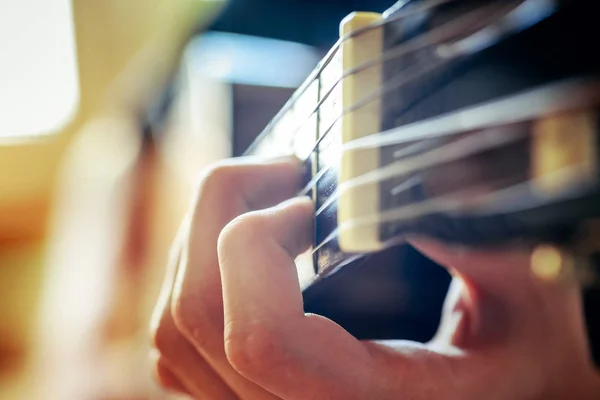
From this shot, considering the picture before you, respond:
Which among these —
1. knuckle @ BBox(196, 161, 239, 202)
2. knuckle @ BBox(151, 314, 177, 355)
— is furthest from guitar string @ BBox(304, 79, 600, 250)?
knuckle @ BBox(151, 314, 177, 355)

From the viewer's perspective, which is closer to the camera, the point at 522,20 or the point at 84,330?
the point at 522,20

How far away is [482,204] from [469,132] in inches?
1.6

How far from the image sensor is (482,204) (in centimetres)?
35

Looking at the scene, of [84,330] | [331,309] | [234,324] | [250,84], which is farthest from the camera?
[250,84]

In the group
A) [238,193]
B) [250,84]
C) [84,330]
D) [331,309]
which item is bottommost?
[84,330]

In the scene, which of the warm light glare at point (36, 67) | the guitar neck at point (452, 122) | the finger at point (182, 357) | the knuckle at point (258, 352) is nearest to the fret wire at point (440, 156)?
the guitar neck at point (452, 122)

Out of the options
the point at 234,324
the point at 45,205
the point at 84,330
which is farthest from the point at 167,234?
the point at 234,324

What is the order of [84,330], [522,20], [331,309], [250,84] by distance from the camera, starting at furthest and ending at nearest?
[250,84] < [84,330] < [331,309] < [522,20]

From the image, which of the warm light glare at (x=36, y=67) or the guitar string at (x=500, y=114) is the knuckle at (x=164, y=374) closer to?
the guitar string at (x=500, y=114)

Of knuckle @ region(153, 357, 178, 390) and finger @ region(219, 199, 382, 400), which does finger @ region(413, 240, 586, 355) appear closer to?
finger @ region(219, 199, 382, 400)

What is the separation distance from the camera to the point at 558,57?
376mm

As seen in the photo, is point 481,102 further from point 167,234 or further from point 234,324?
point 167,234

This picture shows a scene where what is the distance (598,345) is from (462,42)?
0.25m

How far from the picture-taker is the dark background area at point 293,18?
76 centimetres
